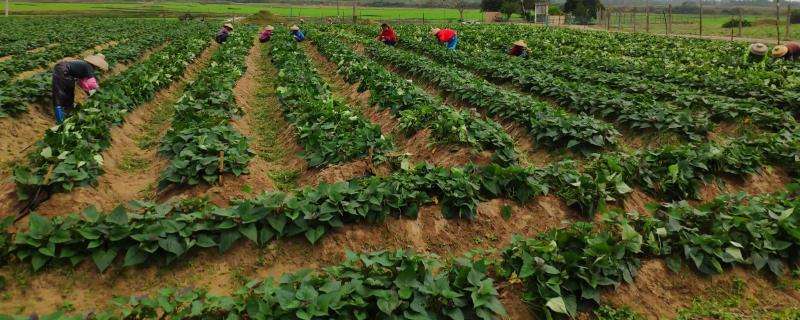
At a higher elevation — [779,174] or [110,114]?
[110,114]

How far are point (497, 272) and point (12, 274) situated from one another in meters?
4.20

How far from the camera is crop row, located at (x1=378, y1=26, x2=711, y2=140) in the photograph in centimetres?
840

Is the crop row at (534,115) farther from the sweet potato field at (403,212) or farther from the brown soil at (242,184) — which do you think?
the brown soil at (242,184)

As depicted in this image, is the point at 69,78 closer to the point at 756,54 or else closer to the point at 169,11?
the point at 756,54

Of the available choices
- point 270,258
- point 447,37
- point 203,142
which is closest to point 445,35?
point 447,37

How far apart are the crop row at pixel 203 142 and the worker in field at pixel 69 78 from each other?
5.49 feet

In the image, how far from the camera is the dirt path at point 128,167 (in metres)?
5.70

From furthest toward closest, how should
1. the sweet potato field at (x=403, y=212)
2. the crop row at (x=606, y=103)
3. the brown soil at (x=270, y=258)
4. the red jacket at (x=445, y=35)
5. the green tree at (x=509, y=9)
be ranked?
the green tree at (x=509, y=9), the red jacket at (x=445, y=35), the crop row at (x=606, y=103), the brown soil at (x=270, y=258), the sweet potato field at (x=403, y=212)

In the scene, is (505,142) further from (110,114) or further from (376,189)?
(110,114)

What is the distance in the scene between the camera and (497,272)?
13.5 feet

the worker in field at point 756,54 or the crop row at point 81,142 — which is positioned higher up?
the worker in field at point 756,54

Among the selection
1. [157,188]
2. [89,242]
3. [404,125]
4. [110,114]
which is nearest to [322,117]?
[404,125]

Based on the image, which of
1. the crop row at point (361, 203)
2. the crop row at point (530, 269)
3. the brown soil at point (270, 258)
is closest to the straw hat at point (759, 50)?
the crop row at point (361, 203)

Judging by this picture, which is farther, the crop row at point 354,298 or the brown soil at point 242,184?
the brown soil at point 242,184
